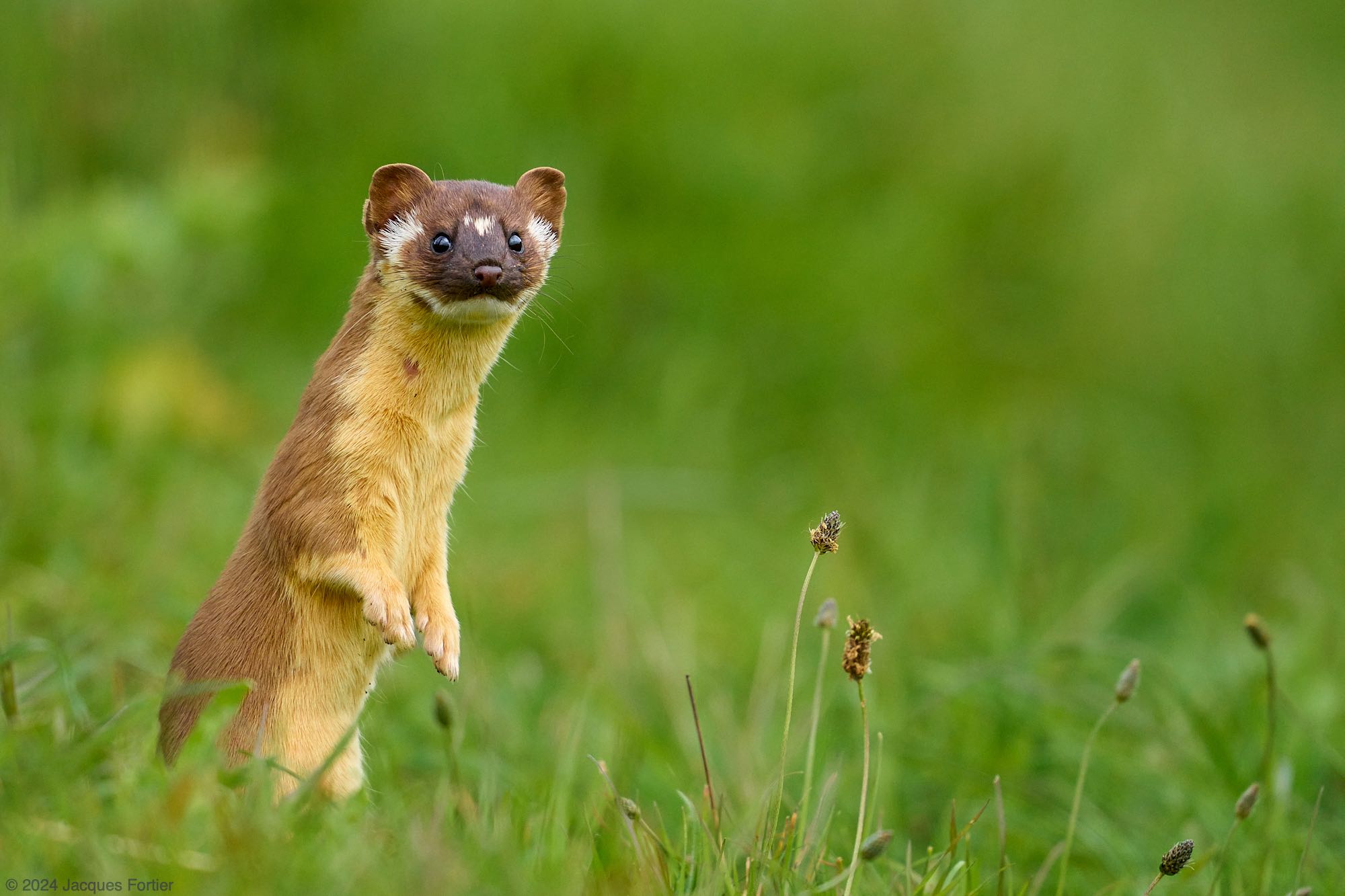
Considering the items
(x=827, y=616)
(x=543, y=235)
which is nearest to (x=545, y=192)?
(x=543, y=235)

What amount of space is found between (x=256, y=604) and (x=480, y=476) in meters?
4.88

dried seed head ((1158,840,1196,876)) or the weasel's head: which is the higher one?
the weasel's head

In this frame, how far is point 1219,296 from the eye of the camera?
34.1 feet

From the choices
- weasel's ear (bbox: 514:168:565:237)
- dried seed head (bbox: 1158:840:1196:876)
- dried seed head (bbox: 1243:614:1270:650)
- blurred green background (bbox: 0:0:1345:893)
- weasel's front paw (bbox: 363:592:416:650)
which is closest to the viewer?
weasel's front paw (bbox: 363:592:416:650)

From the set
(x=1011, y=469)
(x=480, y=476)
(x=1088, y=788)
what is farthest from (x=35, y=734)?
(x=1011, y=469)

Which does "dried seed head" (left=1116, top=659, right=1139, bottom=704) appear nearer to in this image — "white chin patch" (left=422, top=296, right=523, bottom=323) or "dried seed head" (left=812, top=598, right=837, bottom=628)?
"dried seed head" (left=812, top=598, right=837, bottom=628)

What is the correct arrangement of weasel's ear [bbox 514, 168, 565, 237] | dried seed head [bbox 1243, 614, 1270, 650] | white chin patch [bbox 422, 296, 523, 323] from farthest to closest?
dried seed head [bbox 1243, 614, 1270, 650] < weasel's ear [bbox 514, 168, 565, 237] < white chin patch [bbox 422, 296, 523, 323]

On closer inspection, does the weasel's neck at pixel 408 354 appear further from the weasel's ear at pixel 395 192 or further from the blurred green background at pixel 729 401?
the blurred green background at pixel 729 401

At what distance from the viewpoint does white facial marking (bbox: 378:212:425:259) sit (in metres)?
2.96

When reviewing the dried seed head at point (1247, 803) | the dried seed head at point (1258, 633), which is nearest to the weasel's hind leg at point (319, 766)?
the dried seed head at point (1247, 803)

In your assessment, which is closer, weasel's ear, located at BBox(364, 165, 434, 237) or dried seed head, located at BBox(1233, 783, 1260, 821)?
weasel's ear, located at BBox(364, 165, 434, 237)

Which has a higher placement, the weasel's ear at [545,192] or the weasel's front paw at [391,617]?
the weasel's ear at [545,192]

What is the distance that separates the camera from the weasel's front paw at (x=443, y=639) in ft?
9.59

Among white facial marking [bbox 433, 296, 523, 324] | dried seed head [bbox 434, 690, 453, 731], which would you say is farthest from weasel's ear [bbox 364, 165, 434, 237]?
dried seed head [bbox 434, 690, 453, 731]
